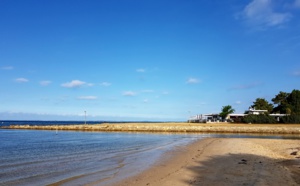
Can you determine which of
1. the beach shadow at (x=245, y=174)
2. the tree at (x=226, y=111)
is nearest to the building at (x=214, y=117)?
the tree at (x=226, y=111)

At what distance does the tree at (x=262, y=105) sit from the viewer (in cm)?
10675

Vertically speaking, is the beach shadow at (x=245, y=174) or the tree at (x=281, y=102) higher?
the tree at (x=281, y=102)

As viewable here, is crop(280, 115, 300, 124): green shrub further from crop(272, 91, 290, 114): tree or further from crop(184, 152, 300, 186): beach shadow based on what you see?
crop(184, 152, 300, 186): beach shadow

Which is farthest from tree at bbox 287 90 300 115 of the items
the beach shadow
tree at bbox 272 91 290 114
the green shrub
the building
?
the beach shadow

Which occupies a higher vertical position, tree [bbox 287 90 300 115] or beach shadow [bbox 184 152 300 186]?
tree [bbox 287 90 300 115]

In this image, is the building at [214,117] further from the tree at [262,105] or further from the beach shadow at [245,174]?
the beach shadow at [245,174]

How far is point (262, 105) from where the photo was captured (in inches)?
4232

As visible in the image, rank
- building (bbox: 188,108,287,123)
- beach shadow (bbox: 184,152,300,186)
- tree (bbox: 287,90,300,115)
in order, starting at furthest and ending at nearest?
building (bbox: 188,108,287,123) < tree (bbox: 287,90,300,115) < beach shadow (bbox: 184,152,300,186)

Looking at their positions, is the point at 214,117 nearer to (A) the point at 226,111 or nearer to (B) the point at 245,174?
(A) the point at 226,111

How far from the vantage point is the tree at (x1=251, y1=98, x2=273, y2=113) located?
10675 centimetres

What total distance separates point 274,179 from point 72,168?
1218cm

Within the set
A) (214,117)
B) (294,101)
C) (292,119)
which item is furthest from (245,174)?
(214,117)

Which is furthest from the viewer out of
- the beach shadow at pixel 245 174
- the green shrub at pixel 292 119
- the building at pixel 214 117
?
the building at pixel 214 117

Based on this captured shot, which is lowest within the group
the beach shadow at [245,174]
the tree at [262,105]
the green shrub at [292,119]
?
the beach shadow at [245,174]
